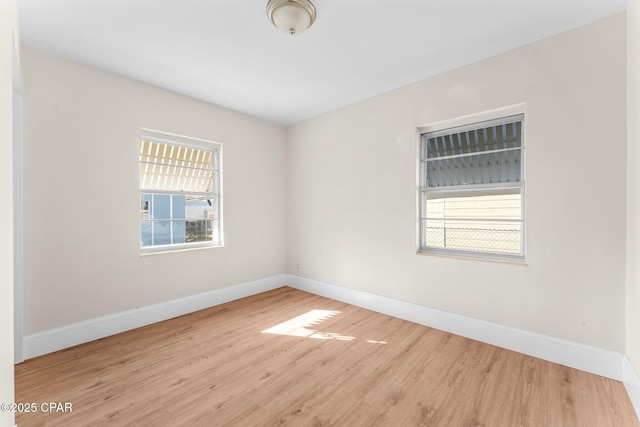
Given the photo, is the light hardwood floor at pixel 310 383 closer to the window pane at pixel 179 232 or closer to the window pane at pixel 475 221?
the window pane at pixel 475 221

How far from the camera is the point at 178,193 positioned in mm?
3578

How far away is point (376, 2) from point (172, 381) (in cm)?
328

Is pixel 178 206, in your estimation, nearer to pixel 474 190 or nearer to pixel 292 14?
pixel 292 14

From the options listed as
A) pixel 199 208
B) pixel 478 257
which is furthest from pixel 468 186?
pixel 199 208

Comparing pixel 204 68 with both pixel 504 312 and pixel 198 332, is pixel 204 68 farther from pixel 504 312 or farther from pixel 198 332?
pixel 504 312

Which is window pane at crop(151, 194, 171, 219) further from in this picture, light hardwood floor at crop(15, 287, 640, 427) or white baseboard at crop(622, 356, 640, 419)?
white baseboard at crop(622, 356, 640, 419)

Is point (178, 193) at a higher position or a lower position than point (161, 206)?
higher

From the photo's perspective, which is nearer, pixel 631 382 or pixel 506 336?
pixel 631 382

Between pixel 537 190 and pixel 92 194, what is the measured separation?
172 inches

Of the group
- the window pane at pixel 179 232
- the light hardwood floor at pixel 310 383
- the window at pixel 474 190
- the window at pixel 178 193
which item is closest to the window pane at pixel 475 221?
the window at pixel 474 190

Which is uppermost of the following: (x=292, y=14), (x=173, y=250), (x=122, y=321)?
(x=292, y=14)

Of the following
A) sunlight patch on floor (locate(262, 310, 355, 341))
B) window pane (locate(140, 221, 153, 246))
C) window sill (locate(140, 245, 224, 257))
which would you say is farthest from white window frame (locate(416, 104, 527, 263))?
window pane (locate(140, 221, 153, 246))

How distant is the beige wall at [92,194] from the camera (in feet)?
8.14

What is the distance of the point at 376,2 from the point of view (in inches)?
77.3
